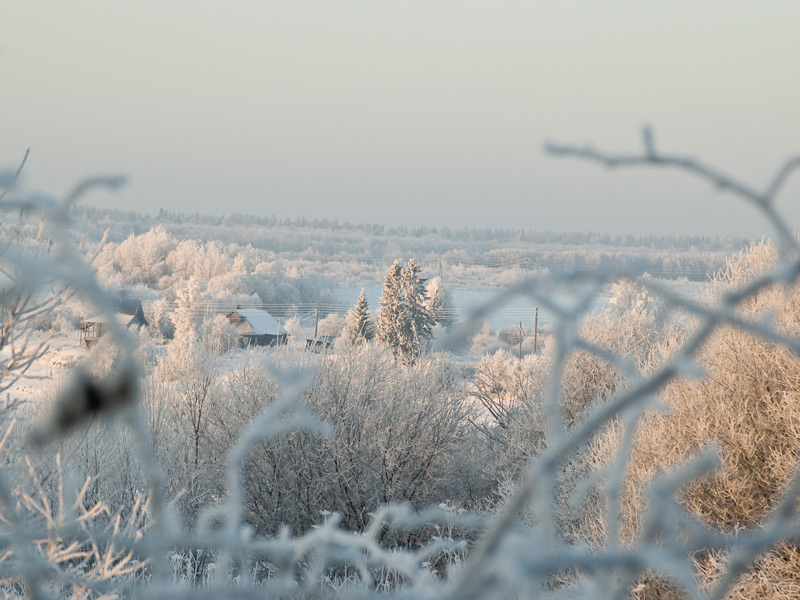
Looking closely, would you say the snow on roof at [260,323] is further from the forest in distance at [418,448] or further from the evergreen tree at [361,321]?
the forest in distance at [418,448]

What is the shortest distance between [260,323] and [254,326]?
3.73 ft

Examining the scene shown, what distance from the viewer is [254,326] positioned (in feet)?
130

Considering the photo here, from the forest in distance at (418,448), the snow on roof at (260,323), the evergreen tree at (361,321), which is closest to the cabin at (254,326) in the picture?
the snow on roof at (260,323)

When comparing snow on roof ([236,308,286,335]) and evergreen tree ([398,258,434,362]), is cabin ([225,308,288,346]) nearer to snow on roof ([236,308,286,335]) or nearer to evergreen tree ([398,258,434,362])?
snow on roof ([236,308,286,335])

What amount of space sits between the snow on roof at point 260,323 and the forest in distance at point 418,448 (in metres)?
14.4

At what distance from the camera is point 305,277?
67000 millimetres

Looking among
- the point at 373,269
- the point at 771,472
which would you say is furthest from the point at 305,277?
the point at 771,472

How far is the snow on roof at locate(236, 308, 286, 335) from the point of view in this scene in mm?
39459

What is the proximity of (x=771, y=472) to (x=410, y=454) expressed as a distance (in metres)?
6.71

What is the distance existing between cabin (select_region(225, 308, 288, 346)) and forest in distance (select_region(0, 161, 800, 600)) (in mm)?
13238

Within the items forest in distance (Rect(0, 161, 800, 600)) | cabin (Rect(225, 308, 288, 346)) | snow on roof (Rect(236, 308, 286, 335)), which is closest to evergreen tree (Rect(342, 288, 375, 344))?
cabin (Rect(225, 308, 288, 346))

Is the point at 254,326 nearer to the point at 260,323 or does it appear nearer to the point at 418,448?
the point at 260,323

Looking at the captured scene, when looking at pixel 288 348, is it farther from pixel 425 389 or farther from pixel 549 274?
pixel 549 274

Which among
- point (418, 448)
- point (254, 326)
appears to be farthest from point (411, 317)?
point (418, 448)
